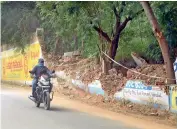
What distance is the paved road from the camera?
280 inches

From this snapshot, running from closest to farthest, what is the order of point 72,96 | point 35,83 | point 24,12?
point 35,83, point 72,96, point 24,12

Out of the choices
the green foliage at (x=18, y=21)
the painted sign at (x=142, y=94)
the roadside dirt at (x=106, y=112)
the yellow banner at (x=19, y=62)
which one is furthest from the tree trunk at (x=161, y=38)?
the green foliage at (x=18, y=21)

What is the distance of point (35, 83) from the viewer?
966 cm

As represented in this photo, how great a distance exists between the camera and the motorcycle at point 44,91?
9125mm

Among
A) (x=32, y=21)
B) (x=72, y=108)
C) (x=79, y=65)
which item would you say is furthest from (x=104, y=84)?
(x=32, y=21)

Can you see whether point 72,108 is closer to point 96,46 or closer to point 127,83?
point 127,83

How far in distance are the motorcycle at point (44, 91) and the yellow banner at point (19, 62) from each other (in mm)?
8459

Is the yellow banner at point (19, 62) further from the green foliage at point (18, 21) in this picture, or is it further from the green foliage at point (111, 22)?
the green foliage at point (111, 22)

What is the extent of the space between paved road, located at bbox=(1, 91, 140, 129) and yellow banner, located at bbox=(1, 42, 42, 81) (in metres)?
8.98

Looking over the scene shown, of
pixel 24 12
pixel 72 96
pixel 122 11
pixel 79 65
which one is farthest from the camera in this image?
pixel 24 12

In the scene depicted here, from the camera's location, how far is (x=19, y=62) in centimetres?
2052

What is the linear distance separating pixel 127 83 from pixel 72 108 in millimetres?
1985

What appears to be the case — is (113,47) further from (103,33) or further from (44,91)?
(44,91)

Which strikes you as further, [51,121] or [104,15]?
[104,15]
